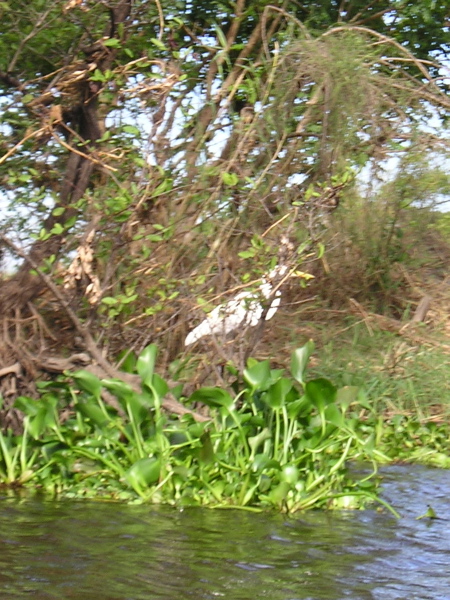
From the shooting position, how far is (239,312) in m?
5.58

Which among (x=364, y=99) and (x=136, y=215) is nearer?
(x=136, y=215)

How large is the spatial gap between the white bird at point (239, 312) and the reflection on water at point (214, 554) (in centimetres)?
135

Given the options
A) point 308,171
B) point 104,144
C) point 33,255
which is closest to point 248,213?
point 308,171

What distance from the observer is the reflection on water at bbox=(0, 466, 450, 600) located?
311 cm

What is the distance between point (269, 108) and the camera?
240 inches

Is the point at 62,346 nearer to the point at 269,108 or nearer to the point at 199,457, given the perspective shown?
the point at 199,457

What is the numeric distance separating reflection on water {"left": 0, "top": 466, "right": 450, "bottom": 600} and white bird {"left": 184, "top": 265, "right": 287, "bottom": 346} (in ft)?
4.44

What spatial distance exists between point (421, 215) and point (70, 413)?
4.02 m

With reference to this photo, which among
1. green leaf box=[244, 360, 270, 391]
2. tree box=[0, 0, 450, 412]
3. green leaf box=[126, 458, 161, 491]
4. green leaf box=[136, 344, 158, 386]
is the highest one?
tree box=[0, 0, 450, 412]

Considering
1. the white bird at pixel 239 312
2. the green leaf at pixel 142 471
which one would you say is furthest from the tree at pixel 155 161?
the green leaf at pixel 142 471

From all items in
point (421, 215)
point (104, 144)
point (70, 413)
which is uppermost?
point (104, 144)

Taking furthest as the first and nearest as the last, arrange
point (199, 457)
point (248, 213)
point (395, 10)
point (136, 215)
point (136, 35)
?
1. point (395, 10)
2. point (136, 35)
3. point (248, 213)
4. point (136, 215)
5. point (199, 457)

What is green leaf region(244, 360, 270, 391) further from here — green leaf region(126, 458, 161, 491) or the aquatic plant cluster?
green leaf region(126, 458, 161, 491)

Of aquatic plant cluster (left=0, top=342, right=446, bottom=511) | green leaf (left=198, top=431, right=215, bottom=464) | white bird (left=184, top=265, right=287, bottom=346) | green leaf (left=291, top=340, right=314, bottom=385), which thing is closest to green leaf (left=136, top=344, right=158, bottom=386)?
aquatic plant cluster (left=0, top=342, right=446, bottom=511)
